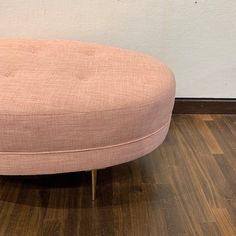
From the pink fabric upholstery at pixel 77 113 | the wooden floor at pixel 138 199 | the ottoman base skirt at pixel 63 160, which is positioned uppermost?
the pink fabric upholstery at pixel 77 113

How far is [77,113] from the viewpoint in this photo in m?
0.96

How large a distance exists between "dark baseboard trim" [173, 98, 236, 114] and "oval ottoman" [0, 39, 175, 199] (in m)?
0.62

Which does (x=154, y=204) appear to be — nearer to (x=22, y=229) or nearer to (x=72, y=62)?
(x=22, y=229)

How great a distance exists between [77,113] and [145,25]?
797mm

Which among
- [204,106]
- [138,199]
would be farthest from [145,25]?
[138,199]

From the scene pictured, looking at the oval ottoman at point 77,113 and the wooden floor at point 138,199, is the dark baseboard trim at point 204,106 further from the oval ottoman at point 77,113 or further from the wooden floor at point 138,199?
the oval ottoman at point 77,113

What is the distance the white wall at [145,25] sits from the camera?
1.57 meters

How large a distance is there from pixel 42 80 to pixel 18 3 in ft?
2.13

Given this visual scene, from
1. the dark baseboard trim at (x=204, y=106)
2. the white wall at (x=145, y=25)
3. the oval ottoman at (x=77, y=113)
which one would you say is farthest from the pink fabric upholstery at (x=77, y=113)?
the dark baseboard trim at (x=204, y=106)

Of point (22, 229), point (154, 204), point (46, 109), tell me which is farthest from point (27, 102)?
point (154, 204)

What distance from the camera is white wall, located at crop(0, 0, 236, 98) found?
1570 millimetres

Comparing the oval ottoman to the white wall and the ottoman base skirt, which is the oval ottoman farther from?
the white wall

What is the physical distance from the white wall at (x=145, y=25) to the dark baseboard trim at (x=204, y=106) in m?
0.17

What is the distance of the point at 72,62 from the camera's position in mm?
1217
